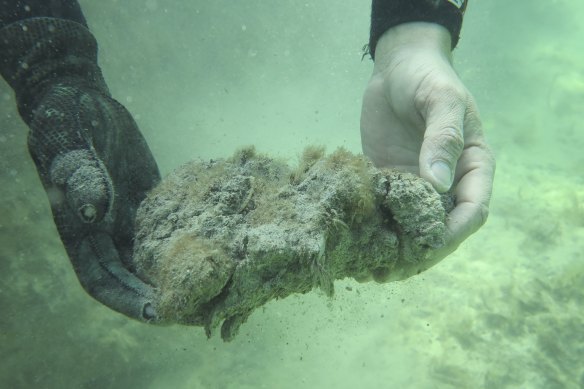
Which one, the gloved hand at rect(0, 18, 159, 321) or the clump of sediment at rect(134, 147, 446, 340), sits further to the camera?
the gloved hand at rect(0, 18, 159, 321)

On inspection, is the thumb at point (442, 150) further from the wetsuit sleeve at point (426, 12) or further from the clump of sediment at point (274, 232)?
the wetsuit sleeve at point (426, 12)

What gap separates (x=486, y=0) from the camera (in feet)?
139

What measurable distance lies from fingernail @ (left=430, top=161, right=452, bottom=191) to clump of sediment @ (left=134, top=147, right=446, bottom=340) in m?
0.07

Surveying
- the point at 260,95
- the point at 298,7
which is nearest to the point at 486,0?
the point at 298,7

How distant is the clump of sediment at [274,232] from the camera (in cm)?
134

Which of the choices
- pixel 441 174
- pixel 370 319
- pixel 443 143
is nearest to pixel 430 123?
pixel 443 143

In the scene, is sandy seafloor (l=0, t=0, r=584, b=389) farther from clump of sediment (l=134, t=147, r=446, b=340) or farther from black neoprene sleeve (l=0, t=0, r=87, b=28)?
black neoprene sleeve (l=0, t=0, r=87, b=28)

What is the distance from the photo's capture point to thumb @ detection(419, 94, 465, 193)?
1.63m

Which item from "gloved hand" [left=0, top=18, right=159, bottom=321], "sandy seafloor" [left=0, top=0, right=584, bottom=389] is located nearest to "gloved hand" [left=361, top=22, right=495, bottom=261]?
"sandy seafloor" [left=0, top=0, right=584, bottom=389]

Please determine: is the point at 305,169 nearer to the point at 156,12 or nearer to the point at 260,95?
the point at 260,95

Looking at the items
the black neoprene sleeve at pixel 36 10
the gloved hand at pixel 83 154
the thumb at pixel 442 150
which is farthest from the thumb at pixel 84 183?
the black neoprene sleeve at pixel 36 10

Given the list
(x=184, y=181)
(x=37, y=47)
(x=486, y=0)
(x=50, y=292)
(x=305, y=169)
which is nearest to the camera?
(x=305, y=169)

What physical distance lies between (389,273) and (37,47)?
116 inches

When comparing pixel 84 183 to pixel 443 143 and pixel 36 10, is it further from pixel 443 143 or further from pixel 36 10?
pixel 36 10
